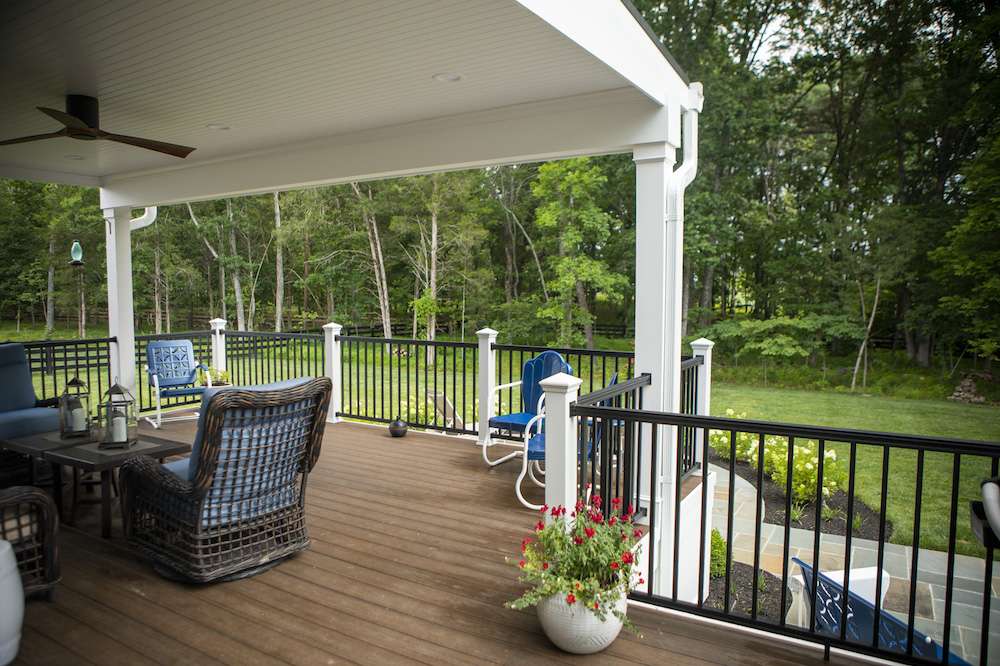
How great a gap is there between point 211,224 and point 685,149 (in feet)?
58.5

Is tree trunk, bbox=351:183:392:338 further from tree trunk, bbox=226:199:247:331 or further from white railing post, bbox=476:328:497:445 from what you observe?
white railing post, bbox=476:328:497:445

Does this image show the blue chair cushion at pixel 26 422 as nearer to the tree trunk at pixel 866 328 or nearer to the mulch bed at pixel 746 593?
the mulch bed at pixel 746 593

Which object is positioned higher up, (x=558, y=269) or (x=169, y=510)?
(x=558, y=269)

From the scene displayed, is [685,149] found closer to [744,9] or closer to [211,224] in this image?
[744,9]

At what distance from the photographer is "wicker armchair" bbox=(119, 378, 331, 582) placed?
296cm

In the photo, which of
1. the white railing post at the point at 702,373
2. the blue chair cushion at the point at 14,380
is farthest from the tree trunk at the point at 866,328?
the blue chair cushion at the point at 14,380

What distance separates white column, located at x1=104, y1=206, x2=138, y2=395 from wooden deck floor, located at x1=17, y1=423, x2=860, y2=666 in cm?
403

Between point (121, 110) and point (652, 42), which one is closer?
point (652, 42)

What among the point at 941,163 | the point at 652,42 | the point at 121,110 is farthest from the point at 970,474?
the point at 121,110

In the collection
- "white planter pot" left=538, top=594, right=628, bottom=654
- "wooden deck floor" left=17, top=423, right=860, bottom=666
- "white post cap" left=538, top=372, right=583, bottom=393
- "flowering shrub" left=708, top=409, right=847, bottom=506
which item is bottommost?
"flowering shrub" left=708, top=409, right=847, bottom=506

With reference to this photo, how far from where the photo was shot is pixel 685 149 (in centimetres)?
464

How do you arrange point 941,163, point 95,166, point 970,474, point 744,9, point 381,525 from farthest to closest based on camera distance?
point 744,9, point 941,163, point 970,474, point 95,166, point 381,525

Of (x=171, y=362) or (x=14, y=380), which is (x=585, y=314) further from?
(x=14, y=380)

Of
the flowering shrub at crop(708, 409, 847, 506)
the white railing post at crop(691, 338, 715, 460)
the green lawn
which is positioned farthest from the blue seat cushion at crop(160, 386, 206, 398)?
the green lawn
